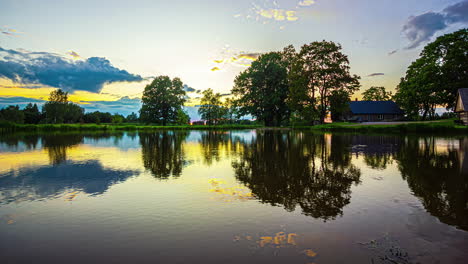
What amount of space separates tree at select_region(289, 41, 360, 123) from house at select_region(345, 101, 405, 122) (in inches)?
1114

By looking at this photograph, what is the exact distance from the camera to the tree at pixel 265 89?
70500 millimetres

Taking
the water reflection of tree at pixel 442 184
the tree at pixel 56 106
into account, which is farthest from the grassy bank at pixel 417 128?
the tree at pixel 56 106

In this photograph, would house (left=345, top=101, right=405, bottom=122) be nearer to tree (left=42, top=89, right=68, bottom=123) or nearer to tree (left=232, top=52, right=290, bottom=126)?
tree (left=232, top=52, right=290, bottom=126)

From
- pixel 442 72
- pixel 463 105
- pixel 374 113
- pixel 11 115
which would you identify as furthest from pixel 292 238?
pixel 11 115

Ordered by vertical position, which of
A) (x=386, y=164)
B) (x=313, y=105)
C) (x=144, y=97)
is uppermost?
(x=144, y=97)

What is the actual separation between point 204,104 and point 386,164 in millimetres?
93811

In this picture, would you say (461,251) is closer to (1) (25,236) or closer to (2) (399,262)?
(2) (399,262)

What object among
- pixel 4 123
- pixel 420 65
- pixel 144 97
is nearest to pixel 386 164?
pixel 420 65

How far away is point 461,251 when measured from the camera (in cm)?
390

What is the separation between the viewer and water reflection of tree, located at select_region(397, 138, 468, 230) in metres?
5.56

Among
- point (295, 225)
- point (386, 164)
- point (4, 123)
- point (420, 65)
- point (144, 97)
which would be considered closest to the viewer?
point (295, 225)

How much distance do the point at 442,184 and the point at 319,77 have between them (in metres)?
51.8

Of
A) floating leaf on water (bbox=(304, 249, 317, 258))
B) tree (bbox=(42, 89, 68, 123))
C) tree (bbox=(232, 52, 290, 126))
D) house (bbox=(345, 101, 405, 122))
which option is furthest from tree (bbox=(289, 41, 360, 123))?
tree (bbox=(42, 89, 68, 123))

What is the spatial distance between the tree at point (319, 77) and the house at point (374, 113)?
28305 mm
